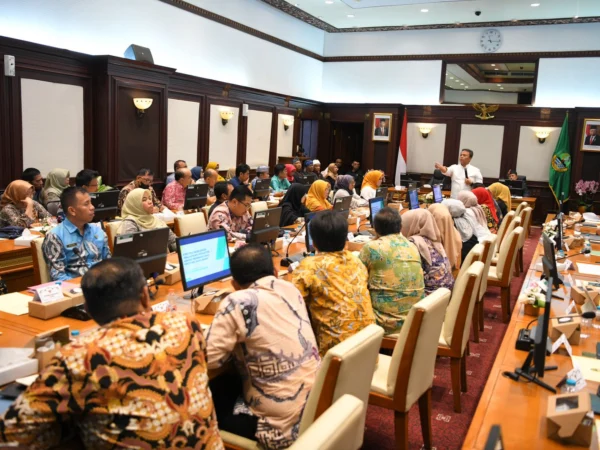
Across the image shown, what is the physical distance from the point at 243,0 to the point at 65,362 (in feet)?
34.5

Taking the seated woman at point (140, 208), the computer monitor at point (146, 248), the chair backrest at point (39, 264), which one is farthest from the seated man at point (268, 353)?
the seated woman at point (140, 208)

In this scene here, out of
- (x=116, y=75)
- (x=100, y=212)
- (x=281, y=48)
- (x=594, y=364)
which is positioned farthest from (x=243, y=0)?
(x=594, y=364)

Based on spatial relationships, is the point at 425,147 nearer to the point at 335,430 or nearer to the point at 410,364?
the point at 410,364

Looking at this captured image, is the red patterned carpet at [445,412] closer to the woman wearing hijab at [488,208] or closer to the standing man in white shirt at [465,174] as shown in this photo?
the woman wearing hijab at [488,208]

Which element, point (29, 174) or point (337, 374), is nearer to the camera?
point (337, 374)

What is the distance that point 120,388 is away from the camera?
53.7 inches

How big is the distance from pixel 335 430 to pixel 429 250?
9.24 feet

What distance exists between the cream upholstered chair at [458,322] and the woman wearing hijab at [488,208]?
12.0 feet

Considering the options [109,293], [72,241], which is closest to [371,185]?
[72,241]

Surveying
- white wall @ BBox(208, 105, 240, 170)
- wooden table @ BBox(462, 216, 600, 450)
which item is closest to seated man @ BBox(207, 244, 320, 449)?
wooden table @ BBox(462, 216, 600, 450)

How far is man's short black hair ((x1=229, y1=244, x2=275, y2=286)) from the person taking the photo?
2160mm

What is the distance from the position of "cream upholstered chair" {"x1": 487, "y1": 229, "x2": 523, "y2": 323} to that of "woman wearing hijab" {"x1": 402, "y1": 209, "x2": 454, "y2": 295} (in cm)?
118

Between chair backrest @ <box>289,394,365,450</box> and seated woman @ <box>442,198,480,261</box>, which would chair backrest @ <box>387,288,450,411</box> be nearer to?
chair backrest @ <box>289,394,365,450</box>

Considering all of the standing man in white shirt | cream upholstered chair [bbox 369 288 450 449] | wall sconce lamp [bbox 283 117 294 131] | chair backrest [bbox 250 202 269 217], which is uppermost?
wall sconce lamp [bbox 283 117 294 131]
